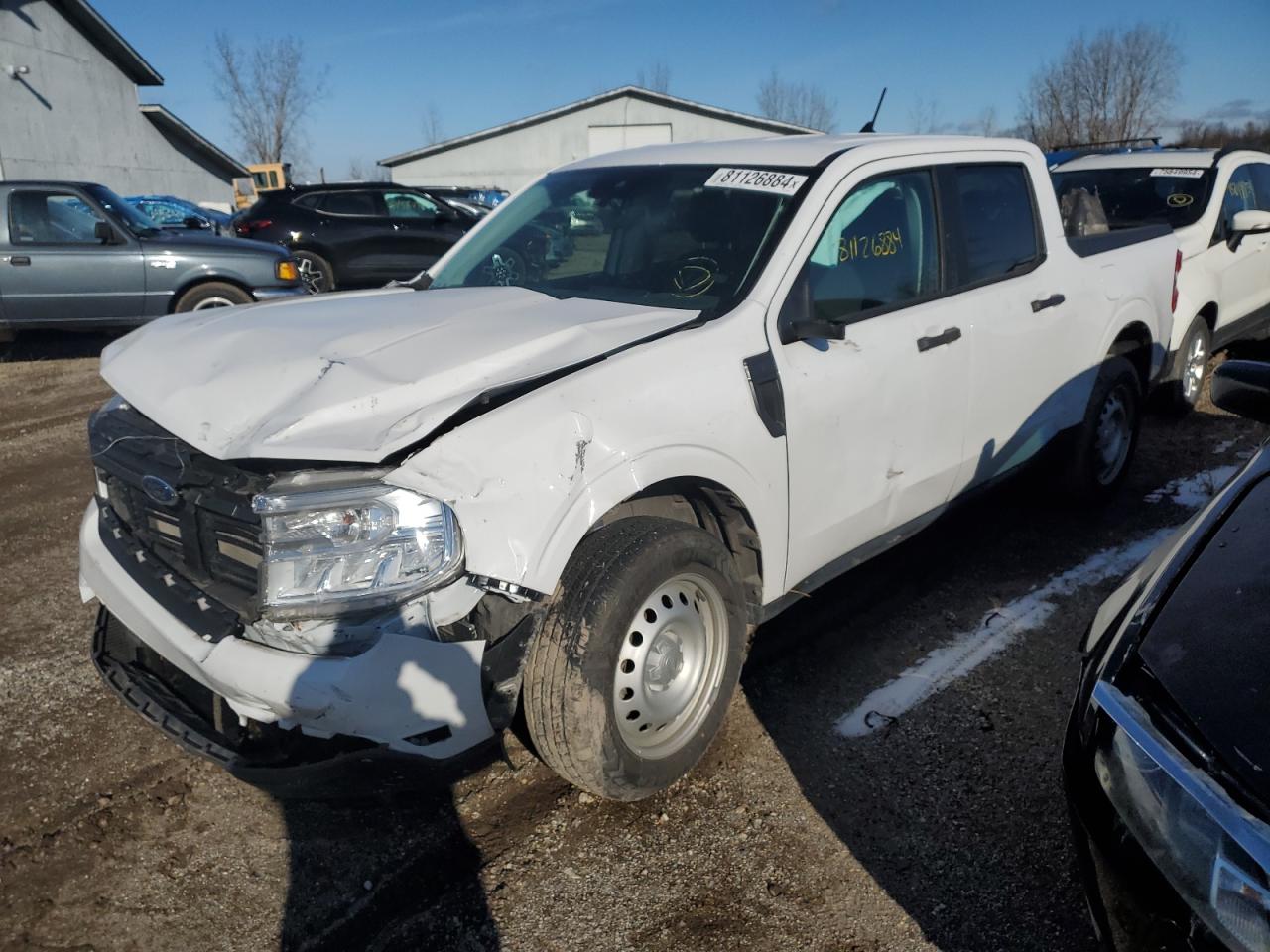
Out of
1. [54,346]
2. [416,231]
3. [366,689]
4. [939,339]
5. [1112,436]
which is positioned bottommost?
[54,346]

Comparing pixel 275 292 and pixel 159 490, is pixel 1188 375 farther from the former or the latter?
pixel 275 292

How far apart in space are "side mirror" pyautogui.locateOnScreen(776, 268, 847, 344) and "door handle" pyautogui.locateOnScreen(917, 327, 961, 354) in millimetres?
483

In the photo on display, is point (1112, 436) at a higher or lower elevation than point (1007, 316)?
lower

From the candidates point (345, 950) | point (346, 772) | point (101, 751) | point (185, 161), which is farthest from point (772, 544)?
point (185, 161)

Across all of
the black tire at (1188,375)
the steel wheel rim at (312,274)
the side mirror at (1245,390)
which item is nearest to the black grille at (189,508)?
the side mirror at (1245,390)

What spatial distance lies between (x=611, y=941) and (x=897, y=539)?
1.94 metres

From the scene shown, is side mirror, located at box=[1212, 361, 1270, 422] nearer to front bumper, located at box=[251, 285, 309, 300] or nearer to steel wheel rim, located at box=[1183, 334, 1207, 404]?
steel wheel rim, located at box=[1183, 334, 1207, 404]

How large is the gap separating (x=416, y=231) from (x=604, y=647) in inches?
512

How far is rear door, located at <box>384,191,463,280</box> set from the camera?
14172 millimetres

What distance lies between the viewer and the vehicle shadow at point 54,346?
32.8 feet

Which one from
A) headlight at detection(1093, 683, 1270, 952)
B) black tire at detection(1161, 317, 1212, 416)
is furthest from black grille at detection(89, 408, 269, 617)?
black tire at detection(1161, 317, 1212, 416)

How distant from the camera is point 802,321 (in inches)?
117

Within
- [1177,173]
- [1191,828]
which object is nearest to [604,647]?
[1191,828]

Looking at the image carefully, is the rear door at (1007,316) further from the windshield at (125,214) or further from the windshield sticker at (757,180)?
the windshield at (125,214)
